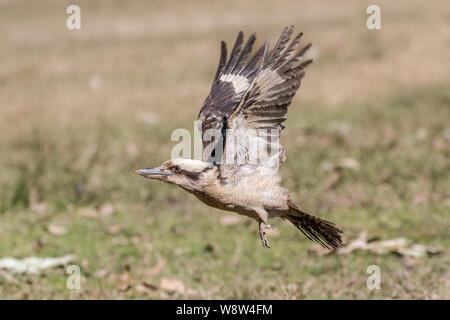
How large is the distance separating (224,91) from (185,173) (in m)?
1.20

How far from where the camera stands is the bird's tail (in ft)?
14.0

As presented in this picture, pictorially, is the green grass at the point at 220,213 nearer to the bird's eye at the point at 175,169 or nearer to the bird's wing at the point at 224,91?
the bird's wing at the point at 224,91

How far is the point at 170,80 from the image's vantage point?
49.5ft

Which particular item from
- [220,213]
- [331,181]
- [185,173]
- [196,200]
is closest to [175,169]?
[185,173]

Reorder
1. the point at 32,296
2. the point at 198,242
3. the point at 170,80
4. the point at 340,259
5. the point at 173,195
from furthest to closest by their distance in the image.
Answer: the point at 170,80
the point at 173,195
the point at 198,242
the point at 340,259
the point at 32,296

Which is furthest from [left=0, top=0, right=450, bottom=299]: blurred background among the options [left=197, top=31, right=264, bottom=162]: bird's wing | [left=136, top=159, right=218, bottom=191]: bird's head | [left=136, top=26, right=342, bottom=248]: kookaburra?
[left=136, top=159, right=218, bottom=191]: bird's head

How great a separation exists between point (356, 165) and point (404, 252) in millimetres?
2677

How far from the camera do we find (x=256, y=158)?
420 cm

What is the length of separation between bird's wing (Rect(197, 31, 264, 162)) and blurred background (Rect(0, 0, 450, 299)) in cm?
129

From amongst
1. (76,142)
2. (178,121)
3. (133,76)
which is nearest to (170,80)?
(133,76)

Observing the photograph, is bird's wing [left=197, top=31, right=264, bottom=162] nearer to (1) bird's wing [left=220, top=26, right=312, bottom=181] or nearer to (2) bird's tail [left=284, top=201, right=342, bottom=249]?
(1) bird's wing [left=220, top=26, right=312, bottom=181]

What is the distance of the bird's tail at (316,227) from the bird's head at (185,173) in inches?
25.8

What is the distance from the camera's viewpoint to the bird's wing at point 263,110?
3922 millimetres
